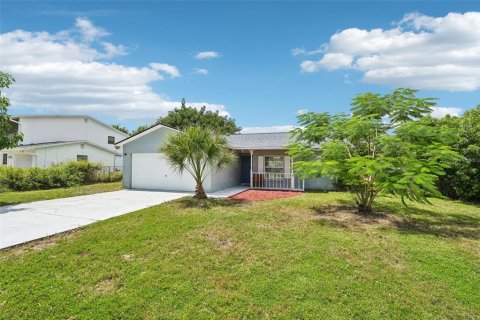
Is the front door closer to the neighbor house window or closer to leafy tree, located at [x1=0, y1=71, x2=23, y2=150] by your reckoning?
the neighbor house window

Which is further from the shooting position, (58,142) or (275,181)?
(58,142)

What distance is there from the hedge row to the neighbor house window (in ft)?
45.3

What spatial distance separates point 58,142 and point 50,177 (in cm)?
961

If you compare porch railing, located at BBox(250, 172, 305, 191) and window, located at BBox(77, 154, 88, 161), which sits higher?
window, located at BBox(77, 154, 88, 161)

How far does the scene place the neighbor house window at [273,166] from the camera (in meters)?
18.5

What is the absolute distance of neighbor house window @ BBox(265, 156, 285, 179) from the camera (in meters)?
18.5

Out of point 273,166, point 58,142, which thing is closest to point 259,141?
point 273,166

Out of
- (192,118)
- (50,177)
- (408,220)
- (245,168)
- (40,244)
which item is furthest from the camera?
(192,118)

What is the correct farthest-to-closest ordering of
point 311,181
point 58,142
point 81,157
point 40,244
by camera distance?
point 58,142
point 81,157
point 311,181
point 40,244

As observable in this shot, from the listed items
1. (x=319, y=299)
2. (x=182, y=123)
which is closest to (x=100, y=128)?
(x=182, y=123)

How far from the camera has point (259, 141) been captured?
18.8 meters

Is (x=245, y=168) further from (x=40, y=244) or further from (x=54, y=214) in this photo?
(x=40, y=244)

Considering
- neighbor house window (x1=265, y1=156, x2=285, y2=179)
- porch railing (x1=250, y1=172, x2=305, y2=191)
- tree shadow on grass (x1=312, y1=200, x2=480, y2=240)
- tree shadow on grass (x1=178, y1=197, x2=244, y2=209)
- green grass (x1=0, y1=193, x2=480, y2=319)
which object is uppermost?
neighbor house window (x1=265, y1=156, x2=285, y2=179)

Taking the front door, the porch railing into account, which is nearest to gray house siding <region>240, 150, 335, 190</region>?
the porch railing
